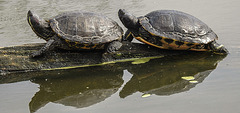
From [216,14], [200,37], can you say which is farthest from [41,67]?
[216,14]

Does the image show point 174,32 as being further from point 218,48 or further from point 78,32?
point 78,32

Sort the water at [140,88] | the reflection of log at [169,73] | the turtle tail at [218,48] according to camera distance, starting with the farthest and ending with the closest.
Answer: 1. the turtle tail at [218,48]
2. the reflection of log at [169,73]
3. the water at [140,88]

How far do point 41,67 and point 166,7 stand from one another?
5661 mm

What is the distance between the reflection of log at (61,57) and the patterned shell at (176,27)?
0.47 metres

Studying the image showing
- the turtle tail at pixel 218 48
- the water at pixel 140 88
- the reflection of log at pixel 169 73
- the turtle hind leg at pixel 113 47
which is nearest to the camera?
the water at pixel 140 88

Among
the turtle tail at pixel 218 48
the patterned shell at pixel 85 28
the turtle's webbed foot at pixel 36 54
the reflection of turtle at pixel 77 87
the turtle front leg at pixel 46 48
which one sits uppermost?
the patterned shell at pixel 85 28

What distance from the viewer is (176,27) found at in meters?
4.98

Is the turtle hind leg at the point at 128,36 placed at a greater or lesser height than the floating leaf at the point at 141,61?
greater

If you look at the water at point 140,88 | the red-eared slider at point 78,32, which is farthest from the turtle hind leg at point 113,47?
the water at point 140,88

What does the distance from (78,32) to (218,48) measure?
281 cm

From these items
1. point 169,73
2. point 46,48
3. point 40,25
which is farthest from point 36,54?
point 169,73

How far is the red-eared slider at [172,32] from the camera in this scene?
4.86 meters

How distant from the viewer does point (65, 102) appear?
356cm

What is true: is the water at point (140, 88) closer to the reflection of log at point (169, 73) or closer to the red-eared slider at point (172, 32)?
the reflection of log at point (169, 73)
